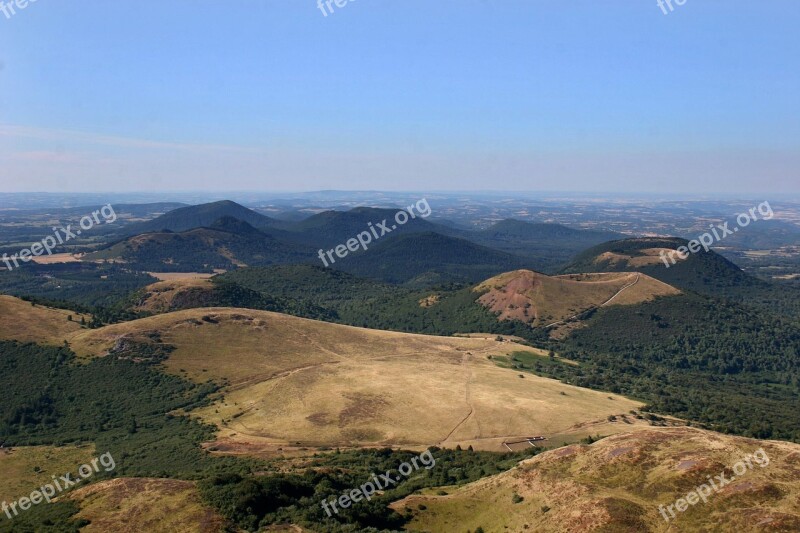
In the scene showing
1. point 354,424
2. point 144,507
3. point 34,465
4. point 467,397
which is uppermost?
point 144,507

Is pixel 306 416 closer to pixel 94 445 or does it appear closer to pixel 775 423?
pixel 94 445

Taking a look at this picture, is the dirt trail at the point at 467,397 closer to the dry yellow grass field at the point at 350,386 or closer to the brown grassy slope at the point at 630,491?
the dry yellow grass field at the point at 350,386

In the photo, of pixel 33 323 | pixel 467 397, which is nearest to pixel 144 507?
pixel 467 397

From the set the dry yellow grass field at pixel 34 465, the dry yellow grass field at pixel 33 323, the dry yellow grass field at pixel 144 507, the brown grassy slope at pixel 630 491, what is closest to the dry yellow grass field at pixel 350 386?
the dry yellow grass field at pixel 33 323

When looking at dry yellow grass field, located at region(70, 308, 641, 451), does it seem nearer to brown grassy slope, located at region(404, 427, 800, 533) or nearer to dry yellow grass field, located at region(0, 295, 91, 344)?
dry yellow grass field, located at region(0, 295, 91, 344)

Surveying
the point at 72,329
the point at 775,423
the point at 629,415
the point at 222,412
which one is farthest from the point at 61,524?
the point at 775,423

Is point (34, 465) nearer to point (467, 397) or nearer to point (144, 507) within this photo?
point (144, 507)
